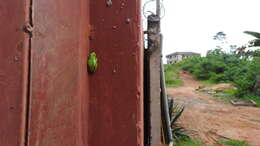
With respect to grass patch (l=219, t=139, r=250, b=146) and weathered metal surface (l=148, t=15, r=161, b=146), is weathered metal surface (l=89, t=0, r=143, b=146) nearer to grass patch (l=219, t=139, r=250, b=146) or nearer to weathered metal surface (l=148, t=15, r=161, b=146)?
weathered metal surface (l=148, t=15, r=161, b=146)

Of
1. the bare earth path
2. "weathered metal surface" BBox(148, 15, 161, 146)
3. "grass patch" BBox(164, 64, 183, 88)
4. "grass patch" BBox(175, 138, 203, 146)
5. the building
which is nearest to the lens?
"weathered metal surface" BBox(148, 15, 161, 146)

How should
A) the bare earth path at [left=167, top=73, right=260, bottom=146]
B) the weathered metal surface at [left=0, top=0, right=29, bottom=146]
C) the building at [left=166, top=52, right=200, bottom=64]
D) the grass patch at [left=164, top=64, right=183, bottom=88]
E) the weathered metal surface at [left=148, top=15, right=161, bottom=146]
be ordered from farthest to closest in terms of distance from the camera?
the building at [left=166, top=52, right=200, bottom=64], the grass patch at [left=164, top=64, right=183, bottom=88], the bare earth path at [left=167, top=73, right=260, bottom=146], the weathered metal surface at [left=148, top=15, right=161, bottom=146], the weathered metal surface at [left=0, top=0, right=29, bottom=146]

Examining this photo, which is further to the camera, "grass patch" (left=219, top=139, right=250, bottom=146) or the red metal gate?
"grass patch" (left=219, top=139, right=250, bottom=146)

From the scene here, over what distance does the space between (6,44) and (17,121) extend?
181 millimetres

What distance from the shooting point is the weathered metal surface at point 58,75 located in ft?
1.13

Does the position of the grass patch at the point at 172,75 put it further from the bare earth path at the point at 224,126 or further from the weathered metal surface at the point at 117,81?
the weathered metal surface at the point at 117,81

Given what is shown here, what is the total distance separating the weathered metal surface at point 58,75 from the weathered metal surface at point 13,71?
0.02 meters

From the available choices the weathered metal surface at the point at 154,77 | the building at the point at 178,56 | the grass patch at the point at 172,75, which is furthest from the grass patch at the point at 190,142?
the building at the point at 178,56

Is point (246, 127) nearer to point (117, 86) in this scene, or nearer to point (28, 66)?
point (117, 86)

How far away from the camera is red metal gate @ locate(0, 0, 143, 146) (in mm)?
325

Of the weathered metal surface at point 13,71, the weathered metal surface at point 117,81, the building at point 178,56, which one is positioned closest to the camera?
the weathered metal surface at point 13,71

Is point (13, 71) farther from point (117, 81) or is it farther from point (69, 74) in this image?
point (117, 81)

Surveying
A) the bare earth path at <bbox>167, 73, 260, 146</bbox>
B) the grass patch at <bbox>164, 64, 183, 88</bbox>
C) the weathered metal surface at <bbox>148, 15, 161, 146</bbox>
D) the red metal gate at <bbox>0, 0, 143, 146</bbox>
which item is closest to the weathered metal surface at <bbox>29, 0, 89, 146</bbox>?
the red metal gate at <bbox>0, 0, 143, 146</bbox>

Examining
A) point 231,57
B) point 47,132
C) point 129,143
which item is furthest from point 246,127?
point 231,57
